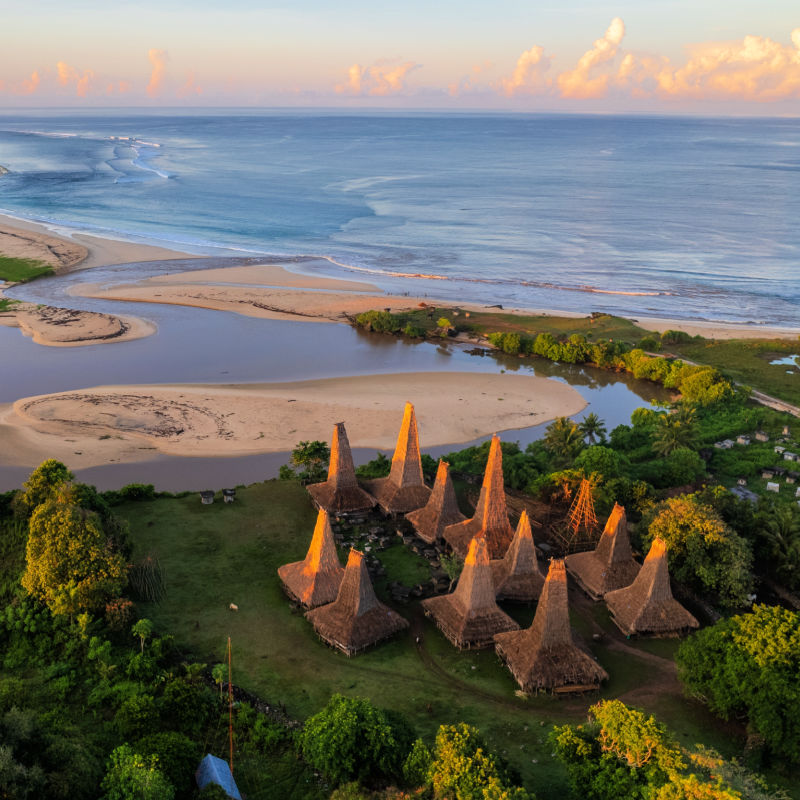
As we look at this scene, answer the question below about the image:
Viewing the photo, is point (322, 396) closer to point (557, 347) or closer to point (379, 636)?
point (557, 347)

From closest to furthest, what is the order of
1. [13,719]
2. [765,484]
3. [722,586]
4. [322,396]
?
1. [13,719]
2. [722,586]
3. [765,484]
4. [322,396]

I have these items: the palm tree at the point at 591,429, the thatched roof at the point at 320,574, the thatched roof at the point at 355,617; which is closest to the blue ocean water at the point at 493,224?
the palm tree at the point at 591,429

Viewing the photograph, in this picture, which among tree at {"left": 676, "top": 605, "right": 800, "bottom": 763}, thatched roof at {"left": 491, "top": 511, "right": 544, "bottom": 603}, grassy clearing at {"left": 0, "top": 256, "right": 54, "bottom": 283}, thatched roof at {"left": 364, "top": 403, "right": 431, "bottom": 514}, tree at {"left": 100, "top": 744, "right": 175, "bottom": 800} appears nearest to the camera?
tree at {"left": 100, "top": 744, "right": 175, "bottom": 800}

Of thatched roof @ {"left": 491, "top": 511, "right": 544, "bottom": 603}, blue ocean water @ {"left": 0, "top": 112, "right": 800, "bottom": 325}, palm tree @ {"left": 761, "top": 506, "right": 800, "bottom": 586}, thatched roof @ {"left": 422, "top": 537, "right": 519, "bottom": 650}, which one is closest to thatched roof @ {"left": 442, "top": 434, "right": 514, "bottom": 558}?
thatched roof @ {"left": 491, "top": 511, "right": 544, "bottom": 603}

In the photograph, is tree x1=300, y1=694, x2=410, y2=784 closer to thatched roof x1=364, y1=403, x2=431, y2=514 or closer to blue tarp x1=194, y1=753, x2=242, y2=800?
blue tarp x1=194, y1=753, x2=242, y2=800

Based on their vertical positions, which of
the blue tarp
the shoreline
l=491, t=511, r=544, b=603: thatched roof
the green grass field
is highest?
the shoreline

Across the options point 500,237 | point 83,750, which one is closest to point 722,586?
point 83,750

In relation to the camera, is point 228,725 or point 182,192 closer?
point 228,725

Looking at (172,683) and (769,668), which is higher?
(769,668)
